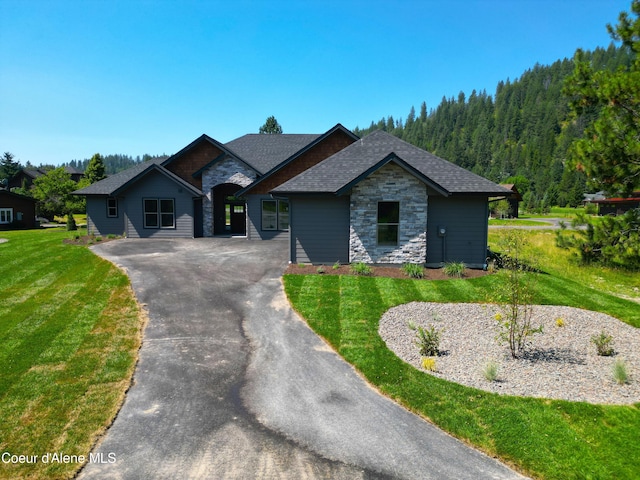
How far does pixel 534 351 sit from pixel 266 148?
78.0 ft

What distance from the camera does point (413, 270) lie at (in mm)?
16047

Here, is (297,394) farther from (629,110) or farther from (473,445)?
(629,110)

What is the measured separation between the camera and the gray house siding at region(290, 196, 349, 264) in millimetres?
17203

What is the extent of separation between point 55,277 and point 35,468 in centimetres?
1197

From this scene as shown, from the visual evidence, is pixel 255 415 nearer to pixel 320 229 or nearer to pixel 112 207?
pixel 320 229

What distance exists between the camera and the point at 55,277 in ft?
50.5

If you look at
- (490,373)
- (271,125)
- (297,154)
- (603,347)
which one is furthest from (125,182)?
(271,125)

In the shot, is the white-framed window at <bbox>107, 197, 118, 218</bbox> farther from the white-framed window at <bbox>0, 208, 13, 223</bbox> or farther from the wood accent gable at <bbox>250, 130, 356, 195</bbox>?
the white-framed window at <bbox>0, 208, 13, 223</bbox>

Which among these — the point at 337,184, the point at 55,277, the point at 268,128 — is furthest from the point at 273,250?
the point at 268,128

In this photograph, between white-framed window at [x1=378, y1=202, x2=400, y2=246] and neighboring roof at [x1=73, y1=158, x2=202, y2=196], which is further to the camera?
neighboring roof at [x1=73, y1=158, x2=202, y2=196]

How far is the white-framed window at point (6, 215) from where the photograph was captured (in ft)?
125

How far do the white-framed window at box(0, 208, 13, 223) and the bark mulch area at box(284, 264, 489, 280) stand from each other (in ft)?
120

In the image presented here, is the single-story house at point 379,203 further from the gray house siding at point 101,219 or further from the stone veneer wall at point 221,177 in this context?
the gray house siding at point 101,219

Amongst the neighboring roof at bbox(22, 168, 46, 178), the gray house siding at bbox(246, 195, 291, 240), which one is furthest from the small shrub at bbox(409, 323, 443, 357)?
the neighboring roof at bbox(22, 168, 46, 178)
